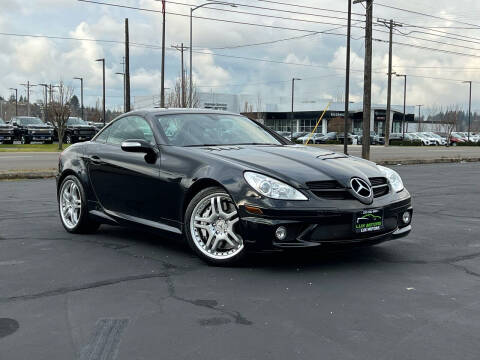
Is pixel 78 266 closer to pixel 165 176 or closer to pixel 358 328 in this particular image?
pixel 165 176

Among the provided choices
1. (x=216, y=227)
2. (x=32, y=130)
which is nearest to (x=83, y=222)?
(x=216, y=227)

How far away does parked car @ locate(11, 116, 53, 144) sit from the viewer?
1425 inches

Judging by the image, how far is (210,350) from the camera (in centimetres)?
313

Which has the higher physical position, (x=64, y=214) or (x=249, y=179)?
(x=249, y=179)

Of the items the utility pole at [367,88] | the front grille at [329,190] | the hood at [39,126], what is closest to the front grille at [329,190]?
the front grille at [329,190]

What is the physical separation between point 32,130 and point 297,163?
34.2 meters

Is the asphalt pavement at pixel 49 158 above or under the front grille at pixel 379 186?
under

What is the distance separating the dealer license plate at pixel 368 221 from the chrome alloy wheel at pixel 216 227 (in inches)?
38.1

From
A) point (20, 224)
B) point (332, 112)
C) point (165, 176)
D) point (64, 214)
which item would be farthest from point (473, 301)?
point (332, 112)

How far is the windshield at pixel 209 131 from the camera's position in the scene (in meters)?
5.66

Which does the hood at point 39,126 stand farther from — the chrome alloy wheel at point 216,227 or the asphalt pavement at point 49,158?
the chrome alloy wheel at point 216,227

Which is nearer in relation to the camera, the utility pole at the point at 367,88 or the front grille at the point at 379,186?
the front grille at the point at 379,186

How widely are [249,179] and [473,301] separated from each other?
191cm

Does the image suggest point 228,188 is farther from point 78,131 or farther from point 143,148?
point 78,131
